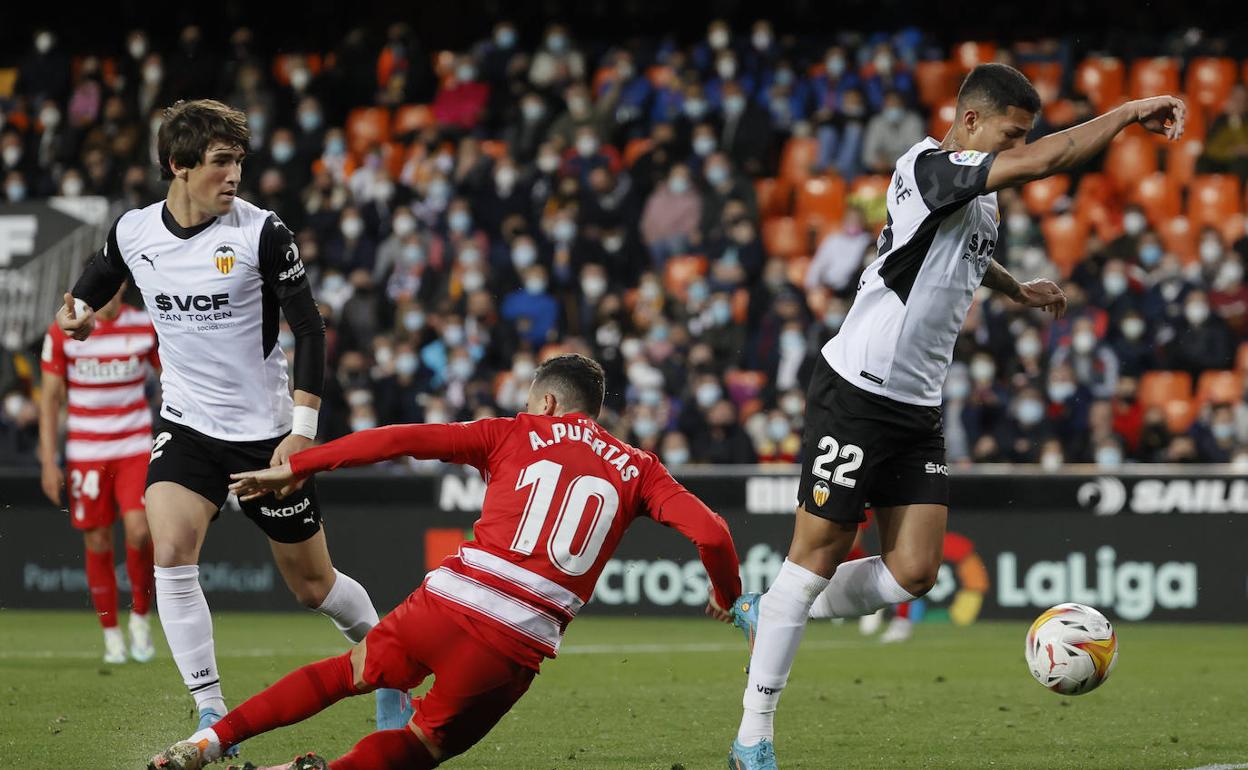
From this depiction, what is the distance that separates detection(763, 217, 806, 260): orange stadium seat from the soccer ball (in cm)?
1245

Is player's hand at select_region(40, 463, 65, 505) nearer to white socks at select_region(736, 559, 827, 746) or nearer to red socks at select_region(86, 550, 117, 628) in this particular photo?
red socks at select_region(86, 550, 117, 628)

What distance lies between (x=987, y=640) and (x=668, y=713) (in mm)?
4824

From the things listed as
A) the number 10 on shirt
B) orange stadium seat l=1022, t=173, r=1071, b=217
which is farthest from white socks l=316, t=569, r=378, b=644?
orange stadium seat l=1022, t=173, r=1071, b=217

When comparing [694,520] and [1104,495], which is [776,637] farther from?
[1104,495]

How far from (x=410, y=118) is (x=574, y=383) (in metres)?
16.9

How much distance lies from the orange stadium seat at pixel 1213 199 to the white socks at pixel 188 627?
1413 cm

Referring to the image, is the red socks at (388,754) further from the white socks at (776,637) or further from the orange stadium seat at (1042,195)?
the orange stadium seat at (1042,195)

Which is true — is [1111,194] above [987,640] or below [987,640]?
above

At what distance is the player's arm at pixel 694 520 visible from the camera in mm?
5531

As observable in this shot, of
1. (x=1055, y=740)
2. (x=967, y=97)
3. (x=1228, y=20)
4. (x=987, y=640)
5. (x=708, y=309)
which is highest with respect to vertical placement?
(x=1228, y=20)

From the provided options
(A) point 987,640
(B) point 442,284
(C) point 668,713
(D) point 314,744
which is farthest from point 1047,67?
(D) point 314,744

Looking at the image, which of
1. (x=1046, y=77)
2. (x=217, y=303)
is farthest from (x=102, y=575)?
(x=1046, y=77)

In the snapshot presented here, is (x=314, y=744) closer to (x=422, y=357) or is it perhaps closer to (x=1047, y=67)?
(x=422, y=357)

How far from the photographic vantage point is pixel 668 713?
27.9 ft
